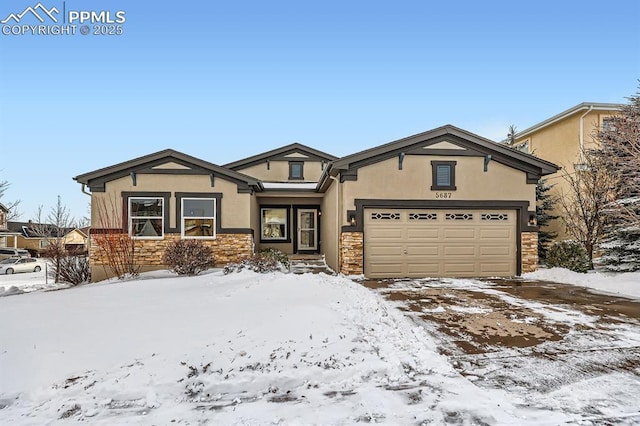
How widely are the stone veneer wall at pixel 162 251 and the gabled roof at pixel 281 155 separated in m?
6.69

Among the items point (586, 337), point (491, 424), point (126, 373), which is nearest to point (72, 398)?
point (126, 373)

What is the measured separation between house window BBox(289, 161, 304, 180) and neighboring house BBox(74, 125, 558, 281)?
6.23 metres

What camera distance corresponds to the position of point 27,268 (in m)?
23.0

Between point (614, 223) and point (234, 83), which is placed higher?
point (234, 83)

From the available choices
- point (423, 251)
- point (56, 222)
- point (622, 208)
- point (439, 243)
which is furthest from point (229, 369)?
point (56, 222)

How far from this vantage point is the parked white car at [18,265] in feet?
72.1

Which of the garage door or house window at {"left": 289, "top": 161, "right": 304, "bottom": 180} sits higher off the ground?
house window at {"left": 289, "top": 161, "right": 304, "bottom": 180}

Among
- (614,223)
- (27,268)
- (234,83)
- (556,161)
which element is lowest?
(27,268)

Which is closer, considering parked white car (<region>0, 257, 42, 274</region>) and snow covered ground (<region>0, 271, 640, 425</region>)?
snow covered ground (<region>0, 271, 640, 425</region>)

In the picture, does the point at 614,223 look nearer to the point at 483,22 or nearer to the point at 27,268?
the point at 483,22

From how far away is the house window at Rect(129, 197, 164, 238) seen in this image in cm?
1176

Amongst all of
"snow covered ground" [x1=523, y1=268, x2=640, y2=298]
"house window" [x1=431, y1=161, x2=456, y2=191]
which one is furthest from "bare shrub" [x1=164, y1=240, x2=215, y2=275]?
"snow covered ground" [x1=523, y1=268, x2=640, y2=298]

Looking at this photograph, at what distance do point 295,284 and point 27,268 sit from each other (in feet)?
82.6

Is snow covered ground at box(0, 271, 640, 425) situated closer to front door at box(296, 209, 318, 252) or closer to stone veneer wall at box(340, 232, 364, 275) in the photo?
stone veneer wall at box(340, 232, 364, 275)
